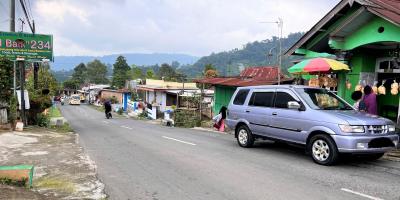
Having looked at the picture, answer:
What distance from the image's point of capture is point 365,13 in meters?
12.0

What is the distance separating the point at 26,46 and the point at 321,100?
48.7 feet

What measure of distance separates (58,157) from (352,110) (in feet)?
26.9

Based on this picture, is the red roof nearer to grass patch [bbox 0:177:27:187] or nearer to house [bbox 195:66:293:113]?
house [bbox 195:66:293:113]

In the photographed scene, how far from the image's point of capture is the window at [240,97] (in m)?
12.2

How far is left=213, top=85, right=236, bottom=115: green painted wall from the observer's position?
2344 cm

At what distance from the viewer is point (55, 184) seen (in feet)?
24.5

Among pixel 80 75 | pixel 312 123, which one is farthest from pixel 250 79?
pixel 80 75

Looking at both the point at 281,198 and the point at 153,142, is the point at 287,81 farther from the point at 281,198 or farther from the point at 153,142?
the point at 281,198

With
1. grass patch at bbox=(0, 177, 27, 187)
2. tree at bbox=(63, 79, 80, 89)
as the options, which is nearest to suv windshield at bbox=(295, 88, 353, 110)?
grass patch at bbox=(0, 177, 27, 187)

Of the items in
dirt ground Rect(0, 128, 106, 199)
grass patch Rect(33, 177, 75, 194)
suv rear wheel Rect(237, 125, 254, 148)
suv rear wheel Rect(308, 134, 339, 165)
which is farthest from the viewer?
suv rear wheel Rect(237, 125, 254, 148)

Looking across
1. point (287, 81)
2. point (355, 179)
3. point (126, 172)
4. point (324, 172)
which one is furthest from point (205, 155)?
point (287, 81)

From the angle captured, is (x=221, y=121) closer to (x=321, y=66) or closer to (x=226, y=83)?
(x=226, y=83)

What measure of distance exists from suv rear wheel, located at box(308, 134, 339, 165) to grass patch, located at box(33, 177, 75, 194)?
5739 millimetres

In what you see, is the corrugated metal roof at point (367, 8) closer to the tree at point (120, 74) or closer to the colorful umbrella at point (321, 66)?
the colorful umbrella at point (321, 66)
